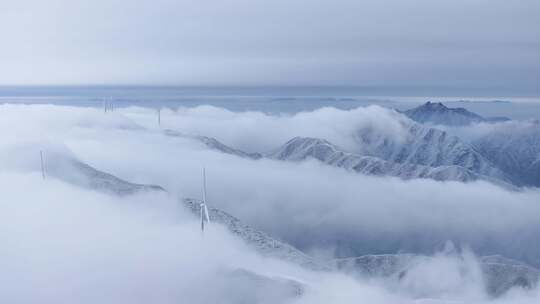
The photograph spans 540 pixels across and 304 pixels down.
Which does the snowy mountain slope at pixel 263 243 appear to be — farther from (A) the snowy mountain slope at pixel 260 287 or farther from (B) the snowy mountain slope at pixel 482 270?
(A) the snowy mountain slope at pixel 260 287

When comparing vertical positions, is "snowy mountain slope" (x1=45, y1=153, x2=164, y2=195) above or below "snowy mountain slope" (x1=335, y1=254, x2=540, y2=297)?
above

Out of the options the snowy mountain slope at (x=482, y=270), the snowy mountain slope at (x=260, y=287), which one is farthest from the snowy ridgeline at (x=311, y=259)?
the snowy mountain slope at (x=260, y=287)

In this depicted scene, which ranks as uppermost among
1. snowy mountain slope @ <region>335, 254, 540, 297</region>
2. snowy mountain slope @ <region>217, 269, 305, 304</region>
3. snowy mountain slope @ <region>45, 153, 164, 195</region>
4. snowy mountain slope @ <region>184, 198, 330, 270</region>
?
snowy mountain slope @ <region>45, 153, 164, 195</region>

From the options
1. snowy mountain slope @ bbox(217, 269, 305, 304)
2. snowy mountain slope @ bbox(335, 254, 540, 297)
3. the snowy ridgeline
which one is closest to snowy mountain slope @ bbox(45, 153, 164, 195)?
the snowy ridgeline

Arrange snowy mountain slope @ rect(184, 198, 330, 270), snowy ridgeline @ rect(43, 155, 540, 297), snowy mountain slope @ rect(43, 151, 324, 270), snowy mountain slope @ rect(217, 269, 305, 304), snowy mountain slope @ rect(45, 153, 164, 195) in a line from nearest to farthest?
snowy mountain slope @ rect(217, 269, 305, 304)
snowy mountain slope @ rect(184, 198, 330, 270)
snowy mountain slope @ rect(43, 151, 324, 270)
snowy ridgeline @ rect(43, 155, 540, 297)
snowy mountain slope @ rect(45, 153, 164, 195)

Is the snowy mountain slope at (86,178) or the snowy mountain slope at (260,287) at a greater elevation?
the snowy mountain slope at (86,178)

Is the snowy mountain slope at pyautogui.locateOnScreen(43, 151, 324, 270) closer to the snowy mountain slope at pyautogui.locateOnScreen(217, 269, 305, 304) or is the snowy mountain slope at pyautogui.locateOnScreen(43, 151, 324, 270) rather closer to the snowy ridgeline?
the snowy ridgeline

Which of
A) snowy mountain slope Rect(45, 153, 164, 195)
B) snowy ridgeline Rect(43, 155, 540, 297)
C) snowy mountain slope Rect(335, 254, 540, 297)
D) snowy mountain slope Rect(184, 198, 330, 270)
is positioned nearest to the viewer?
snowy mountain slope Rect(184, 198, 330, 270)

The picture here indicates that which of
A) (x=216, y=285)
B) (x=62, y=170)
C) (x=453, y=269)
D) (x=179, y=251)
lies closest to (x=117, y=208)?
(x=62, y=170)

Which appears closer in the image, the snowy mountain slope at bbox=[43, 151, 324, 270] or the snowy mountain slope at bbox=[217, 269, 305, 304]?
the snowy mountain slope at bbox=[217, 269, 305, 304]
